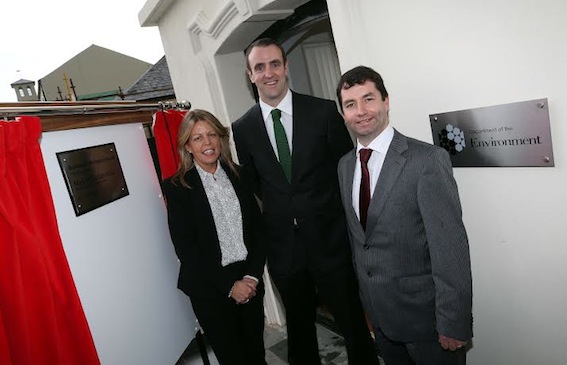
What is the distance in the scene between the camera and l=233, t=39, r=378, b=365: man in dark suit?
2.05 metres

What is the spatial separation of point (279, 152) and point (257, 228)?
0.57 m

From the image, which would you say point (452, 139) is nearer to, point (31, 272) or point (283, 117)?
point (283, 117)

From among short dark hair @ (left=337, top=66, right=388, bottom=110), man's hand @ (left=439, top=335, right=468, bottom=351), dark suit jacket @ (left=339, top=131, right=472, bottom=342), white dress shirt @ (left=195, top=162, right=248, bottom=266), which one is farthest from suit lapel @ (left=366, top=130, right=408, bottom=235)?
white dress shirt @ (left=195, top=162, right=248, bottom=266)

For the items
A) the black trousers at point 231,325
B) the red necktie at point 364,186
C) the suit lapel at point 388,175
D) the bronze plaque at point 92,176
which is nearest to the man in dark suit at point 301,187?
the black trousers at point 231,325

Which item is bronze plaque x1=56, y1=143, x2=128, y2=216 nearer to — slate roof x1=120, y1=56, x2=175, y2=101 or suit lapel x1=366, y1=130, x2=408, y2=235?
suit lapel x1=366, y1=130, x2=408, y2=235

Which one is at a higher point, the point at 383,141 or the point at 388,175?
the point at 383,141

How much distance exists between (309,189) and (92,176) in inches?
55.8

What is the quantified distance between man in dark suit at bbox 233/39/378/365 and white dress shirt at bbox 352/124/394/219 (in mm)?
374

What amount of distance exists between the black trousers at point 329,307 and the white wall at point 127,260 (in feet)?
3.39

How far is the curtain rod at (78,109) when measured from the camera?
1.71m

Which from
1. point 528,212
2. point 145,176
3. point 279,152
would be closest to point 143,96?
point 145,176

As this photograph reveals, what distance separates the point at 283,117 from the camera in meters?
2.15

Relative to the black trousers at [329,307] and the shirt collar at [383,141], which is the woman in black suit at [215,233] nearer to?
the black trousers at [329,307]

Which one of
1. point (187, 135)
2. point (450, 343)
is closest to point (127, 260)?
point (187, 135)
